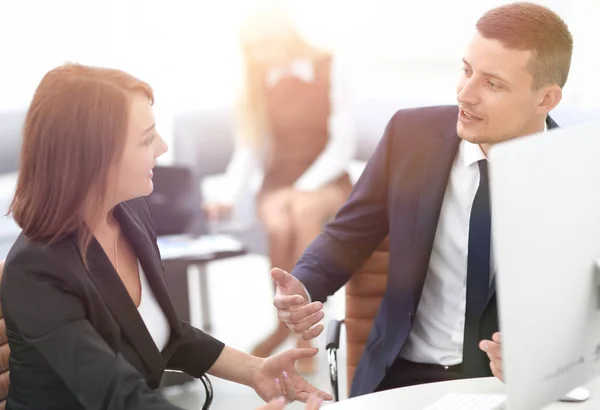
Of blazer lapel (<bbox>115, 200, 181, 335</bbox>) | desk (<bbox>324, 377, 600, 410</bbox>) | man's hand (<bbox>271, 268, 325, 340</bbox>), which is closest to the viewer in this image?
desk (<bbox>324, 377, 600, 410</bbox>)

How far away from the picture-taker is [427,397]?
1.49 m

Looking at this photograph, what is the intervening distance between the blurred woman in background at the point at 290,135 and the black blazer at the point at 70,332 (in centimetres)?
279

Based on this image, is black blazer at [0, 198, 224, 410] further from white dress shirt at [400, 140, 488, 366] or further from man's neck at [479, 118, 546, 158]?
man's neck at [479, 118, 546, 158]

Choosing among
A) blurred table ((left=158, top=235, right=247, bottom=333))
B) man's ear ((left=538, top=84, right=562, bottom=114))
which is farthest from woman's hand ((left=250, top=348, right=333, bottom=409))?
blurred table ((left=158, top=235, right=247, bottom=333))

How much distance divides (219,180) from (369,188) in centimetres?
305

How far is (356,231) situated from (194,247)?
1782 millimetres

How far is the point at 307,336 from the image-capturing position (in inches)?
72.6

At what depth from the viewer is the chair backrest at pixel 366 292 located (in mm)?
2258

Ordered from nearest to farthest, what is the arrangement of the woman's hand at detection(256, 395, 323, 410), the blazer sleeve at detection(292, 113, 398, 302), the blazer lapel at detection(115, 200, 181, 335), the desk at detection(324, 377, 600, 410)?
the woman's hand at detection(256, 395, 323, 410)
the desk at detection(324, 377, 600, 410)
the blazer lapel at detection(115, 200, 181, 335)
the blazer sleeve at detection(292, 113, 398, 302)

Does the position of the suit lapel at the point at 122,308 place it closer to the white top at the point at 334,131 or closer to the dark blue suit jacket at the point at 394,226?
the dark blue suit jacket at the point at 394,226

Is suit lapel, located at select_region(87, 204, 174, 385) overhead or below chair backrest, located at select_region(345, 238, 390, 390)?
overhead

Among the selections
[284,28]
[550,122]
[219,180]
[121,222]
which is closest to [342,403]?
[121,222]

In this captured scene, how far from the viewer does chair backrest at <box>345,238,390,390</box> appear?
226 centimetres

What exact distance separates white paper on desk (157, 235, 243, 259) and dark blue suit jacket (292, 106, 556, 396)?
1.64 meters
